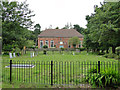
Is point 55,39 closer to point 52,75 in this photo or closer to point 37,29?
point 37,29

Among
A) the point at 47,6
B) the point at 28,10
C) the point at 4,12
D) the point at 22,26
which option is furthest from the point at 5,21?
the point at 47,6

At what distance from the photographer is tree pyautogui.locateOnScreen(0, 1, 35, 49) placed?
66.9 feet

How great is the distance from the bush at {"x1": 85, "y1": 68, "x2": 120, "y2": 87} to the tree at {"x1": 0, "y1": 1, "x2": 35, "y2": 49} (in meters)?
17.0

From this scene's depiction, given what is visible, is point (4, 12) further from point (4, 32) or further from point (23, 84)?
point (23, 84)

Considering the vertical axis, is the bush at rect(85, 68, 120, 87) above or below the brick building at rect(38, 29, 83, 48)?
below

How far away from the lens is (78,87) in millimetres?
5539

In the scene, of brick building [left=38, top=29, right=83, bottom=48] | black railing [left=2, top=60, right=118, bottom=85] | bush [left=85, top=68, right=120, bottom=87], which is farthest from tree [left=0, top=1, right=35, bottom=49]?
brick building [left=38, top=29, right=83, bottom=48]

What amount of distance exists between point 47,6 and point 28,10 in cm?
1892

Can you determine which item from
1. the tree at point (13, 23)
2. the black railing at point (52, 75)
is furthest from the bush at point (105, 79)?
the tree at point (13, 23)

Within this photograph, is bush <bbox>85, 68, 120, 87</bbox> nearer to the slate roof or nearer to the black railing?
the black railing

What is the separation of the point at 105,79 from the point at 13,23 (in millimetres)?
19208

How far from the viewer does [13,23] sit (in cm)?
2148

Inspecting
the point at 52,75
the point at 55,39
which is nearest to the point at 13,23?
the point at 52,75

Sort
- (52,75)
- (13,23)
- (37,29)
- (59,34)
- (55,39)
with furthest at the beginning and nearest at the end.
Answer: (37,29)
(59,34)
(55,39)
(13,23)
(52,75)
